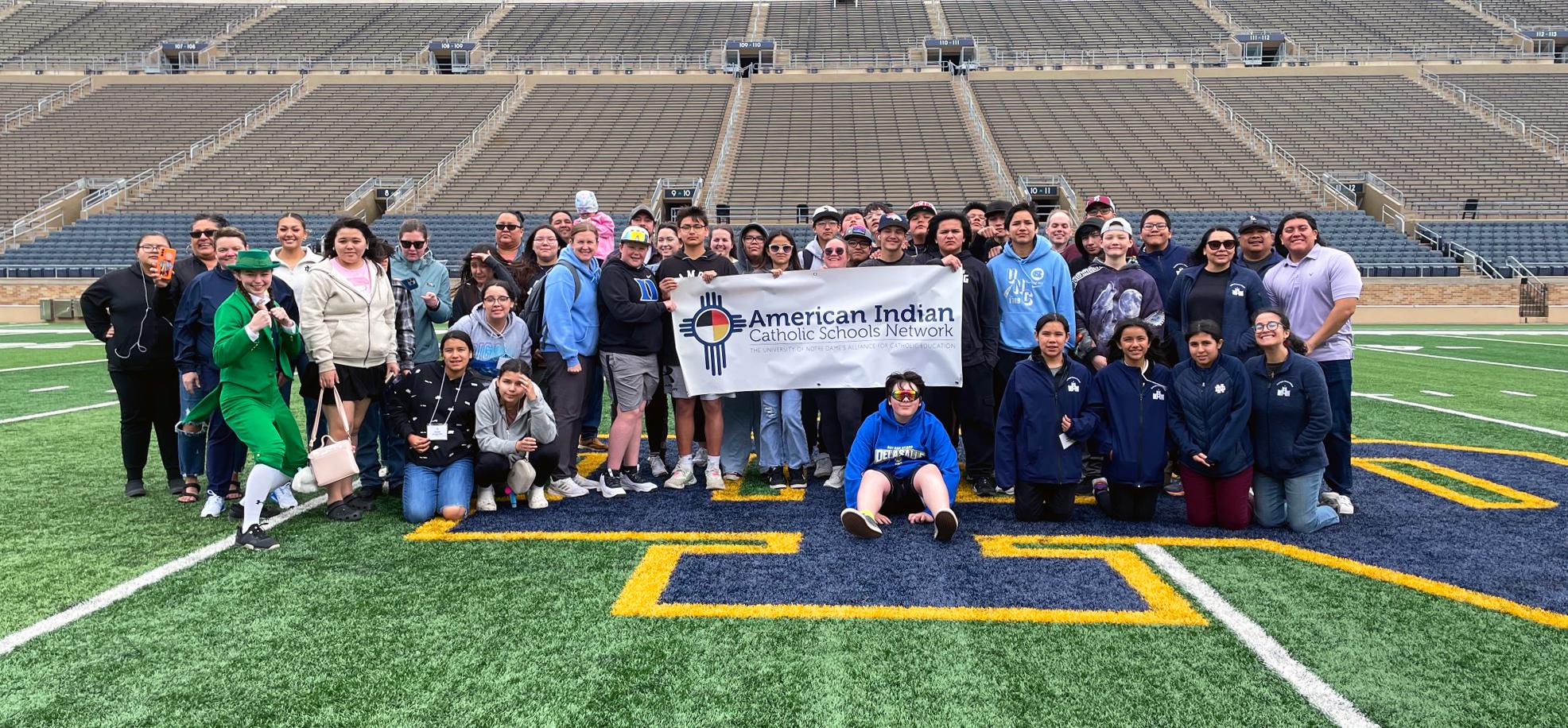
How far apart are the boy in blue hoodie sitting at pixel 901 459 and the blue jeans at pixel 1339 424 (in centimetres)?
223

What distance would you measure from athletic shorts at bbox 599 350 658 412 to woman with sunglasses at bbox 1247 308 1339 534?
3648mm

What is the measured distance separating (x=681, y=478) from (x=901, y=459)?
1.62m

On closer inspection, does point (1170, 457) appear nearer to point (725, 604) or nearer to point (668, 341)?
point (725, 604)

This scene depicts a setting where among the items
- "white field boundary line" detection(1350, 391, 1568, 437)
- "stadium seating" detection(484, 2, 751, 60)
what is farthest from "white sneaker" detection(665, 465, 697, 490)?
"stadium seating" detection(484, 2, 751, 60)

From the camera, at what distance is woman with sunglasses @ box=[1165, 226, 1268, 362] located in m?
4.67

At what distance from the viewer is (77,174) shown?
28812mm

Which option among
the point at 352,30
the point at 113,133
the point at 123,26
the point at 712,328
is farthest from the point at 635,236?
the point at 123,26

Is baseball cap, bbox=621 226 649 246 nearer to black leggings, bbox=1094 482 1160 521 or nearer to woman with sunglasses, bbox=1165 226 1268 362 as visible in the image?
black leggings, bbox=1094 482 1160 521

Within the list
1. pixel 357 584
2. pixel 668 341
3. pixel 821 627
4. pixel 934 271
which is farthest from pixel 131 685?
pixel 934 271

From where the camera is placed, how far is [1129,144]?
101 feet

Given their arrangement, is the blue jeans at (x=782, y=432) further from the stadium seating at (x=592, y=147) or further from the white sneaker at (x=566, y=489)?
the stadium seating at (x=592, y=147)

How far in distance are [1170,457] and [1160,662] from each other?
2.11 metres

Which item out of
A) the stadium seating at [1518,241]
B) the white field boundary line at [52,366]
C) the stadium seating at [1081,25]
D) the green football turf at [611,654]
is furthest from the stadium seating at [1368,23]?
the white field boundary line at [52,366]

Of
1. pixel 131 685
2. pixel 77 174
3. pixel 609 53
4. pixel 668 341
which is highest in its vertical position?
pixel 609 53
